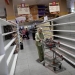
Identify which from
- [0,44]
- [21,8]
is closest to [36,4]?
[21,8]

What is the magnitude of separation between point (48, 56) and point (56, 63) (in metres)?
0.83

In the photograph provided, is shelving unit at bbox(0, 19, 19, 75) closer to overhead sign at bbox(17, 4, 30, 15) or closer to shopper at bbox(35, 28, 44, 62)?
shopper at bbox(35, 28, 44, 62)

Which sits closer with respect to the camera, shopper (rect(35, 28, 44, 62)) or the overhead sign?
shopper (rect(35, 28, 44, 62))

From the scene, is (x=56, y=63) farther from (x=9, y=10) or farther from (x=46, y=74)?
(x=9, y=10)

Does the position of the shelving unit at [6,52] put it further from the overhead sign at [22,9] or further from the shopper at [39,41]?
the overhead sign at [22,9]

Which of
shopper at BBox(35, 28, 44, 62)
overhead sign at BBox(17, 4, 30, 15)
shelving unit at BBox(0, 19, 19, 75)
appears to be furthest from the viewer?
overhead sign at BBox(17, 4, 30, 15)

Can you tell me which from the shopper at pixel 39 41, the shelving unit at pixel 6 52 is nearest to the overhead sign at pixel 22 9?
the shelving unit at pixel 6 52

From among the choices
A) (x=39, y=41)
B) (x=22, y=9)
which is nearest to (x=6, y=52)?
(x=39, y=41)

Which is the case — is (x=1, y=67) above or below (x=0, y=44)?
below

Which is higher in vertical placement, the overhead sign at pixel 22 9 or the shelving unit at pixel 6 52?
the overhead sign at pixel 22 9

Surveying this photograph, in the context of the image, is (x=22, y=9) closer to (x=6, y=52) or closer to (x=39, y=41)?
(x=39, y=41)

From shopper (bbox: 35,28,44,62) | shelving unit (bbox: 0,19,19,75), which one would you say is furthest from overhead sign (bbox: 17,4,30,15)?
shopper (bbox: 35,28,44,62)

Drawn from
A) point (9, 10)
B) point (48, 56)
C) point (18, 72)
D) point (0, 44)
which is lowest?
point (18, 72)

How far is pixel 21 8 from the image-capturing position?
8258mm
